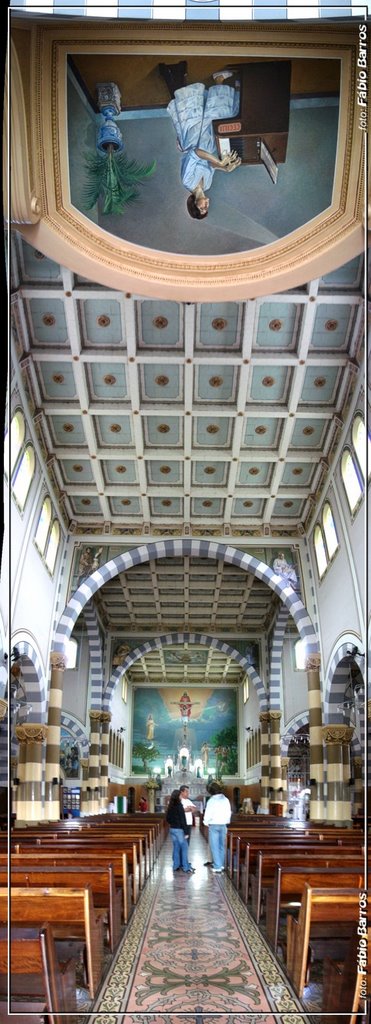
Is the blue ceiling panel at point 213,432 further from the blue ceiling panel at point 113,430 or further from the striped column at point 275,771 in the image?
the striped column at point 275,771

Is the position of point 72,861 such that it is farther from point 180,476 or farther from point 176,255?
point 180,476

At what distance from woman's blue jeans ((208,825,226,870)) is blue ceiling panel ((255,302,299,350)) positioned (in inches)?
342

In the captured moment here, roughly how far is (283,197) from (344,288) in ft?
9.91

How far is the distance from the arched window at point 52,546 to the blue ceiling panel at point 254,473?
469 centimetres

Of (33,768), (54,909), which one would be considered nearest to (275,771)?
(33,768)

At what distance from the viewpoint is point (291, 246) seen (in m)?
12.4

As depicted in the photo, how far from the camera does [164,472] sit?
20.0 meters

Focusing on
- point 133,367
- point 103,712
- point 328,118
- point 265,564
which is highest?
point 328,118

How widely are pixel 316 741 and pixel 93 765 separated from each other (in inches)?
452

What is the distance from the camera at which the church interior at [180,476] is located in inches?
247

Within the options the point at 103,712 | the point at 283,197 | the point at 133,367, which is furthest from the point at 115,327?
the point at 103,712

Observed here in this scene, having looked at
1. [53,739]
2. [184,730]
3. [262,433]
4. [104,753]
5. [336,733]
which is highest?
[262,433]

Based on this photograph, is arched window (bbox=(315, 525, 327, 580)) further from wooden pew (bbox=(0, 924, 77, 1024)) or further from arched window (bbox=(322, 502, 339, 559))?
wooden pew (bbox=(0, 924, 77, 1024))

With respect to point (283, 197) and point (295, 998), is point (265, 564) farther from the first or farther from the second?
point (295, 998)
